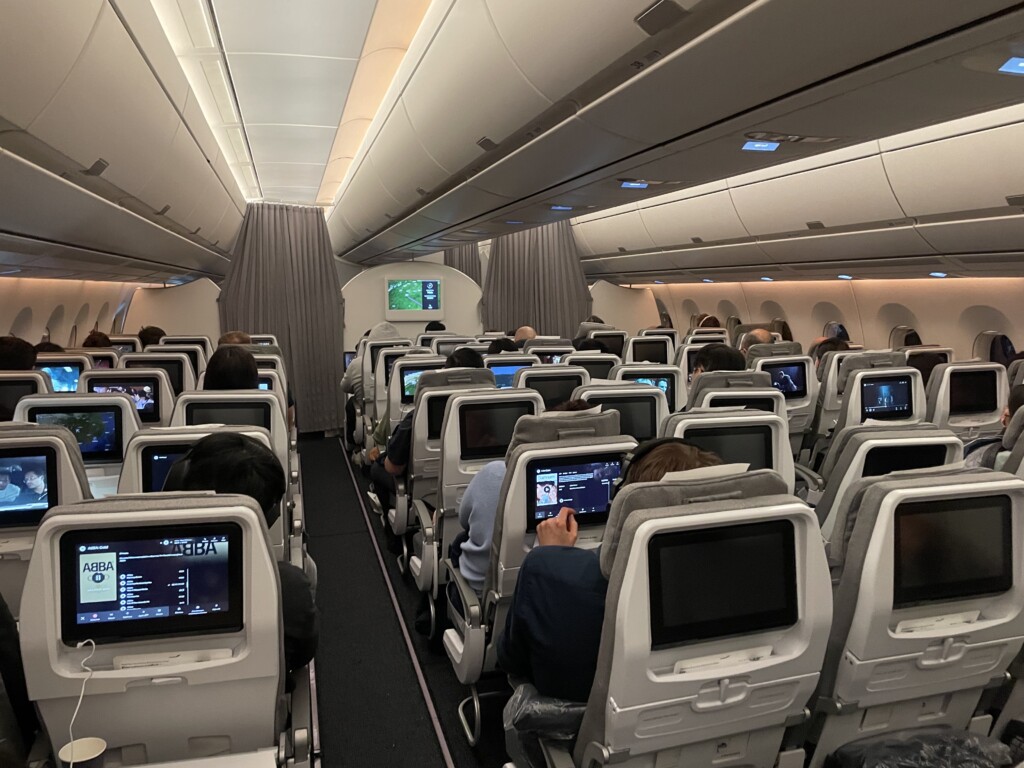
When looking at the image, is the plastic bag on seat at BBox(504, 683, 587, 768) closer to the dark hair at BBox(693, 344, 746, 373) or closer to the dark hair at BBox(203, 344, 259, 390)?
the dark hair at BBox(203, 344, 259, 390)

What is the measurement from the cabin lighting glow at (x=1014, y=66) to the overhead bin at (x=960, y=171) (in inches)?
140

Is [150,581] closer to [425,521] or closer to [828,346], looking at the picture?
[425,521]

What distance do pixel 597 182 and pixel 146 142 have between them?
10.0ft

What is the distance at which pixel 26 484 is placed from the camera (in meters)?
3.16

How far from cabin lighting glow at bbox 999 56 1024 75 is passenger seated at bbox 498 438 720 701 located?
2225mm

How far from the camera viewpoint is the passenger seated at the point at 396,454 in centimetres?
Answer: 541

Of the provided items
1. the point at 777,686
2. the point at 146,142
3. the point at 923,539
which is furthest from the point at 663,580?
the point at 146,142

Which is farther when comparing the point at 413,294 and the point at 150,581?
the point at 413,294

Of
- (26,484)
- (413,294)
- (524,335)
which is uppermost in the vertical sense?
(413,294)

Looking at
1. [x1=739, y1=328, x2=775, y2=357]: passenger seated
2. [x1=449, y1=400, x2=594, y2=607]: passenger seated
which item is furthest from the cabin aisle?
[x1=739, y1=328, x2=775, y2=357]: passenger seated

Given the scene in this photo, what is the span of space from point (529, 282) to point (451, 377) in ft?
37.1

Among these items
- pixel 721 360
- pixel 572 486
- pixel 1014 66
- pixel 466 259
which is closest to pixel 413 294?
pixel 466 259

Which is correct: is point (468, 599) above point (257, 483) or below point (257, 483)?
below

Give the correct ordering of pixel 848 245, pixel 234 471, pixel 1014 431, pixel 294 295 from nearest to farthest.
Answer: pixel 234 471, pixel 1014 431, pixel 848 245, pixel 294 295
